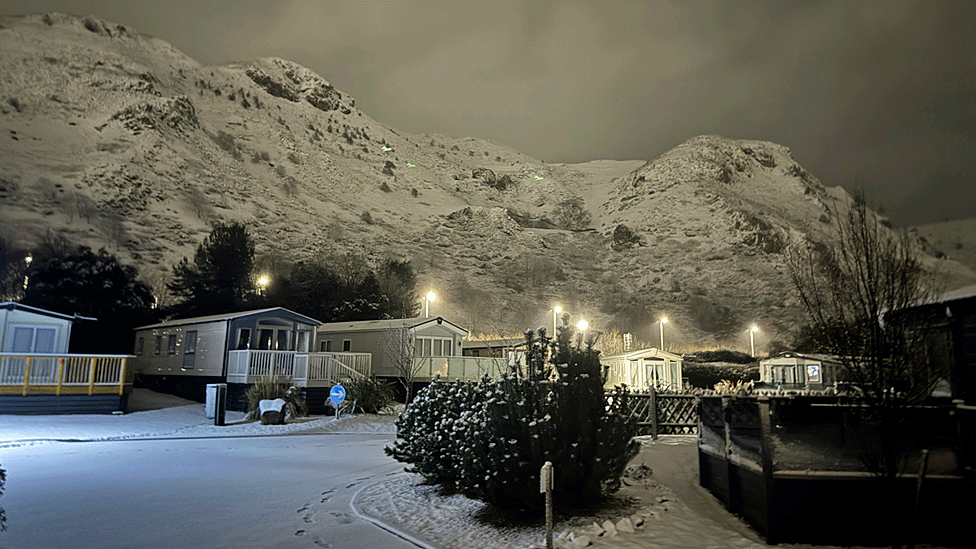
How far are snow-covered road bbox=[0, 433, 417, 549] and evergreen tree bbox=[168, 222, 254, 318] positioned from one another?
26.9 meters

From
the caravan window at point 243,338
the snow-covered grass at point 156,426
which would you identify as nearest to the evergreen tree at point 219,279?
the caravan window at point 243,338

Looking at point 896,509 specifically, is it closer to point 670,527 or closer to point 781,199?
point 670,527

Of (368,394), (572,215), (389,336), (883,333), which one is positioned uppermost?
(572,215)

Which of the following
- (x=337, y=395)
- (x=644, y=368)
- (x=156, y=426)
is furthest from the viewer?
(x=644, y=368)

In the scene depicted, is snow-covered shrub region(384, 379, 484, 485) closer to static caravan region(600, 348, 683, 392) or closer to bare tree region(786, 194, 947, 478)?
bare tree region(786, 194, 947, 478)

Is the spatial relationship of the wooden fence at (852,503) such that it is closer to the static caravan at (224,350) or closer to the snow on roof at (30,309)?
the static caravan at (224,350)

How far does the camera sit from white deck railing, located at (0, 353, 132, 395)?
69.1ft

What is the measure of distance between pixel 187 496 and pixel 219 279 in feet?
123

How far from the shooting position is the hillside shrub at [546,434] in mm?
7617

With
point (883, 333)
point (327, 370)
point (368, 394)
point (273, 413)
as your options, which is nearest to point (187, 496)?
point (883, 333)

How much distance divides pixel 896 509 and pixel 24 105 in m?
110

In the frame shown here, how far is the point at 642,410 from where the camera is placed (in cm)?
1702

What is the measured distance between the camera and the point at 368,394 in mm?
24641

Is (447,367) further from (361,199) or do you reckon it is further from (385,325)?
(361,199)
